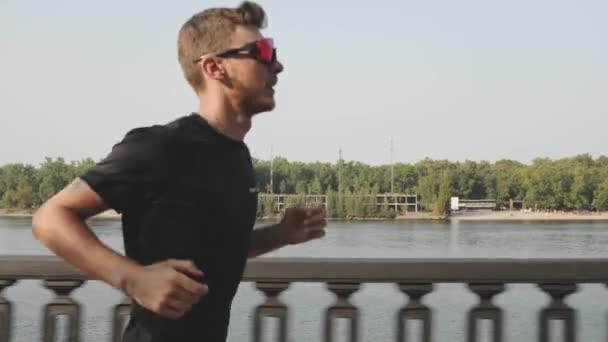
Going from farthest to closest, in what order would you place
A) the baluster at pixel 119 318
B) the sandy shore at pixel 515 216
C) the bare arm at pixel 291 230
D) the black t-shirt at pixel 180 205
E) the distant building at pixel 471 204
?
the sandy shore at pixel 515 216
the distant building at pixel 471 204
the baluster at pixel 119 318
the bare arm at pixel 291 230
the black t-shirt at pixel 180 205

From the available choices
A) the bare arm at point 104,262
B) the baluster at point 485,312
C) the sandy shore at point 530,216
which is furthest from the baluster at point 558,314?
the sandy shore at point 530,216

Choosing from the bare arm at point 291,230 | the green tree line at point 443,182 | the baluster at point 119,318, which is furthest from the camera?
the green tree line at point 443,182

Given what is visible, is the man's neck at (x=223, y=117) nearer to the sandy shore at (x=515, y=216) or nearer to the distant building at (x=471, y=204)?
the sandy shore at (x=515, y=216)

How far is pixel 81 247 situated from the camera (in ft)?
4.92

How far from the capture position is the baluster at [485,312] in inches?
133

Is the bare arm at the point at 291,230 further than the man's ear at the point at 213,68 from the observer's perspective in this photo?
Yes

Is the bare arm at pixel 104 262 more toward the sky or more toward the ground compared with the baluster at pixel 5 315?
more toward the sky

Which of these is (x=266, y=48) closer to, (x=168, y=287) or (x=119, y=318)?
(x=168, y=287)

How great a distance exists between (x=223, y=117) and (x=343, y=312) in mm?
1808

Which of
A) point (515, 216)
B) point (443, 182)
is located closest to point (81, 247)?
point (443, 182)

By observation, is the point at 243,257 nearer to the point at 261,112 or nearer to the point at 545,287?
the point at 261,112

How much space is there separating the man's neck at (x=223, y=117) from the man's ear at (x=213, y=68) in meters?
0.06

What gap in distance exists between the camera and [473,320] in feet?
11.2

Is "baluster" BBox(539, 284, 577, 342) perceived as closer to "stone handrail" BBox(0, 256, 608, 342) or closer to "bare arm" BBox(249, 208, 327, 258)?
"stone handrail" BBox(0, 256, 608, 342)
